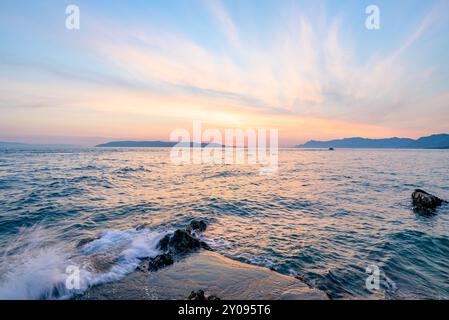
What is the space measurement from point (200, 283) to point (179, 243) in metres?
2.99

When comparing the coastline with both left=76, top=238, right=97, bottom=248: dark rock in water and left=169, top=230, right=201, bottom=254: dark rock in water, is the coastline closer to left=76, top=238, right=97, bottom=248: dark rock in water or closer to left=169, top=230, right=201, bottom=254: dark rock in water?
left=169, top=230, right=201, bottom=254: dark rock in water

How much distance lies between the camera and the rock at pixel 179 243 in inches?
367

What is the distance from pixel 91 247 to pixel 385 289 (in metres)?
11.0

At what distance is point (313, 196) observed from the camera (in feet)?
67.6

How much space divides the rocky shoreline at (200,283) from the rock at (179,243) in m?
0.39

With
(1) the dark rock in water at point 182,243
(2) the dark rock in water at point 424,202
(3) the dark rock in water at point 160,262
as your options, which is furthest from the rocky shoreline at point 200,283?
(2) the dark rock in water at point 424,202

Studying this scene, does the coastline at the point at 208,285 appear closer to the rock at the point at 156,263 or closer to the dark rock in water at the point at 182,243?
the rock at the point at 156,263

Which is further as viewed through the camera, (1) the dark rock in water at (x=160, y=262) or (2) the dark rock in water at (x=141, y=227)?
(2) the dark rock in water at (x=141, y=227)

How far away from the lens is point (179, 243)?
31.4 feet
